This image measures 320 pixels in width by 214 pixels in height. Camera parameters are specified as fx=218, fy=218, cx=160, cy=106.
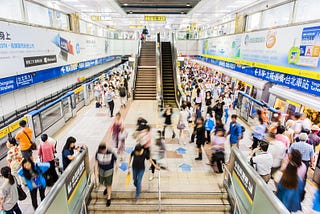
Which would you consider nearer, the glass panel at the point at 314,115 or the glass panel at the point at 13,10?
the glass panel at the point at 314,115

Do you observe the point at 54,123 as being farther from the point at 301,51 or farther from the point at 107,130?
the point at 301,51

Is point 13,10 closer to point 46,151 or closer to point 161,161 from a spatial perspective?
point 46,151

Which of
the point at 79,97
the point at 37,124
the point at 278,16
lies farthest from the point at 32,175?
the point at 278,16

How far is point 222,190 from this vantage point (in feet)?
16.2

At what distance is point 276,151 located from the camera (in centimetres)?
462

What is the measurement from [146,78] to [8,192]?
12.0 meters

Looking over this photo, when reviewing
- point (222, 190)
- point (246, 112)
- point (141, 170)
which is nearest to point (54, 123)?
point (141, 170)

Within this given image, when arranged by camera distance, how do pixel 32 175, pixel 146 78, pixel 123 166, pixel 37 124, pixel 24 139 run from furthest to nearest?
pixel 146 78, pixel 37 124, pixel 123 166, pixel 24 139, pixel 32 175

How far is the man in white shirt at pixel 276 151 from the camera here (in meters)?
4.61

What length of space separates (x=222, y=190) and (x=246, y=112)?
6.10m

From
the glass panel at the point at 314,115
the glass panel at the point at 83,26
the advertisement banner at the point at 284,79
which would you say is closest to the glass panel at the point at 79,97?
the glass panel at the point at 83,26

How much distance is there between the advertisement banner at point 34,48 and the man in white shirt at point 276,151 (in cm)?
767

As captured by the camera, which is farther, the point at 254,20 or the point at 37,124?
the point at 254,20

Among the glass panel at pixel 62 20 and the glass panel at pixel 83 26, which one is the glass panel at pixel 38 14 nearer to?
the glass panel at pixel 62 20
